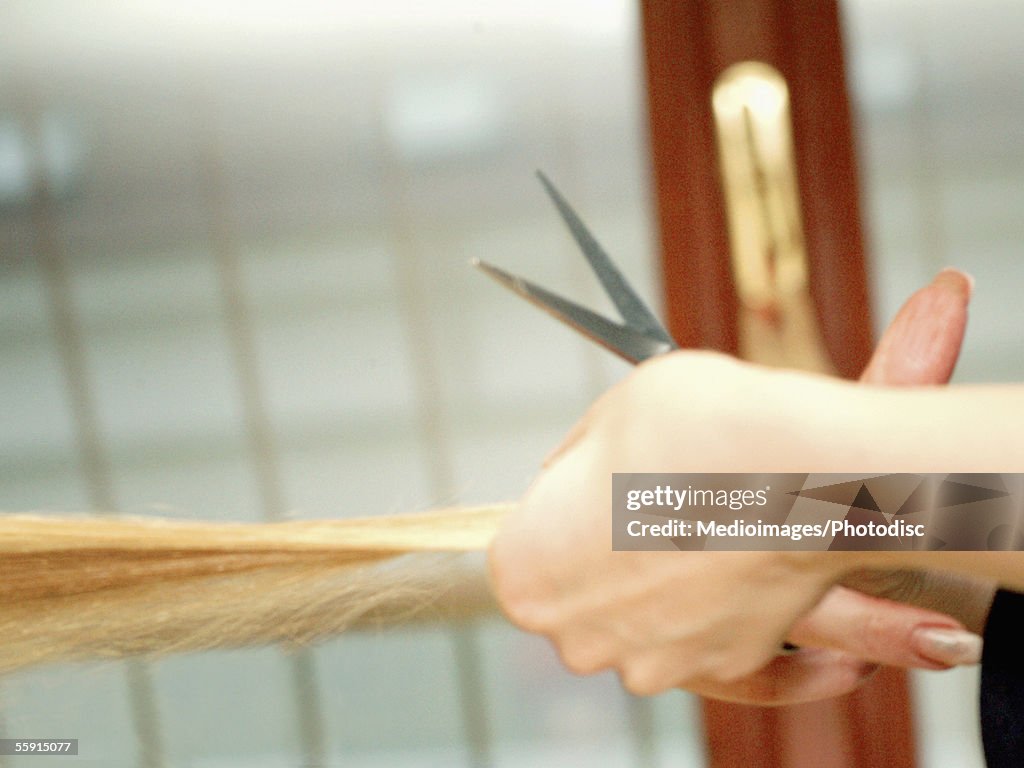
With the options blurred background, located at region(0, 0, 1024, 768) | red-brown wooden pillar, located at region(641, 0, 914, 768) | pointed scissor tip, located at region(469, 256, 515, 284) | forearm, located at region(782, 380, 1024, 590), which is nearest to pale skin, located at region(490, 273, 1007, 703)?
forearm, located at region(782, 380, 1024, 590)

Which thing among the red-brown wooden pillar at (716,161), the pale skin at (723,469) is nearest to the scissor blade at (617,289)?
the pale skin at (723,469)

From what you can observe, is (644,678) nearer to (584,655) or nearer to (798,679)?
(584,655)

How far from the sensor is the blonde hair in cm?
58

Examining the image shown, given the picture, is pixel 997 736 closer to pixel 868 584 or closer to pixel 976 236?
pixel 868 584

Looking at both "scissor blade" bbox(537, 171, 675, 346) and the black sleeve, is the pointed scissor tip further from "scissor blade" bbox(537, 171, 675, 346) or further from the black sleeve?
the black sleeve

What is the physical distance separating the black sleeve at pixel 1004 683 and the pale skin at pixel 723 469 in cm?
2

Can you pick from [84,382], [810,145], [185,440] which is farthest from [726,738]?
[84,382]

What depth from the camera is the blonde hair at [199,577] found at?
58 centimetres

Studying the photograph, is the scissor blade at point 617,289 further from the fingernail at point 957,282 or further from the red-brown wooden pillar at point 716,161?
the red-brown wooden pillar at point 716,161

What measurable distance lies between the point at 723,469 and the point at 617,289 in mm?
177

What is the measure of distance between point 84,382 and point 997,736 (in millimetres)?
1093

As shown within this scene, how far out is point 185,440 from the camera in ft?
3.62

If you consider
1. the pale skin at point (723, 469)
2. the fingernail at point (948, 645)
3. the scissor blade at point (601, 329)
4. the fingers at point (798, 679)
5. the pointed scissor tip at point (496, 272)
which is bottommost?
the fingers at point (798, 679)

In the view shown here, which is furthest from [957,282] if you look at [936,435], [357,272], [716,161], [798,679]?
[357,272]
